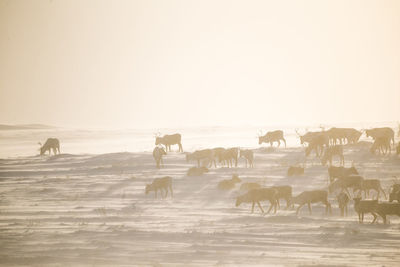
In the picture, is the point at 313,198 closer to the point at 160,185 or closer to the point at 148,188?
the point at 160,185

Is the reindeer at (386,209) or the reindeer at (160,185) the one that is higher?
the reindeer at (160,185)

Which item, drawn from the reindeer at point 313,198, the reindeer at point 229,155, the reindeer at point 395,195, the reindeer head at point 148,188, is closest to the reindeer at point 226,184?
the reindeer head at point 148,188

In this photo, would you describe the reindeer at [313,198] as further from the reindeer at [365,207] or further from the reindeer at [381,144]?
the reindeer at [381,144]

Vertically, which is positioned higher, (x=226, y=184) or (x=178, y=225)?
(x=226, y=184)

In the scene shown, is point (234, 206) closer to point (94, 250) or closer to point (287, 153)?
point (94, 250)

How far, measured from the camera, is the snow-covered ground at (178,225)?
16.9m

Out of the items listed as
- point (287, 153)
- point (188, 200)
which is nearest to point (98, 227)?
point (188, 200)

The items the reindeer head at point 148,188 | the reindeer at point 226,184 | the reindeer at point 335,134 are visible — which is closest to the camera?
the reindeer head at point 148,188

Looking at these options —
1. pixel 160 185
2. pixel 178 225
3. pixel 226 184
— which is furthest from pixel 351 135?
pixel 178 225

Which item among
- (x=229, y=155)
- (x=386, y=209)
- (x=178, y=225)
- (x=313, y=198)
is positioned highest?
(x=229, y=155)

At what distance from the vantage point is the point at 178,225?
2053 centimetres

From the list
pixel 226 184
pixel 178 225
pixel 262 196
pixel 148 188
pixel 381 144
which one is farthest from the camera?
pixel 381 144

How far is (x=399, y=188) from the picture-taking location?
73.7 feet

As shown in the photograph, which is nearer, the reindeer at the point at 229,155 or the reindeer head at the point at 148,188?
the reindeer head at the point at 148,188
